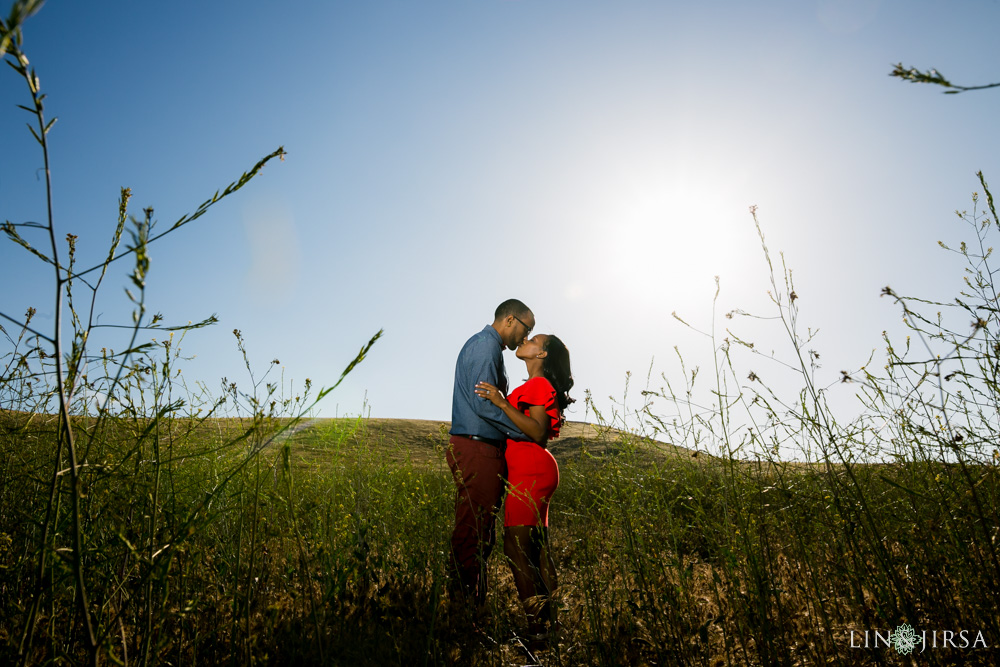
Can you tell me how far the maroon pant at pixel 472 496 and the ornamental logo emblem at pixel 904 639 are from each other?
80.4 inches

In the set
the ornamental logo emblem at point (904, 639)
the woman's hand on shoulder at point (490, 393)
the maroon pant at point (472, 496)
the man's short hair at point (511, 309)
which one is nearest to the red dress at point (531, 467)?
the maroon pant at point (472, 496)

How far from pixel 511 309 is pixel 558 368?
634mm

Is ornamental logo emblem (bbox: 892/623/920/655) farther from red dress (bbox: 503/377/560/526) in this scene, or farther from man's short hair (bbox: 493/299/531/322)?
man's short hair (bbox: 493/299/531/322)

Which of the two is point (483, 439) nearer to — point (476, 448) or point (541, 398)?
point (476, 448)

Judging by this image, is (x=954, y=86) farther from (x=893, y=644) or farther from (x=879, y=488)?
(x=879, y=488)

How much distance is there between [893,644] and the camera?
2.13 m

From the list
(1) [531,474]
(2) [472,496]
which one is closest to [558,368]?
(1) [531,474]

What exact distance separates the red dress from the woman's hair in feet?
1.28

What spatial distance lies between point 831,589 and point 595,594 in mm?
1824

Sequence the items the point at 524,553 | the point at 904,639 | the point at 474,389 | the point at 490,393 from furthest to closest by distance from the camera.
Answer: the point at 474,389
the point at 490,393
the point at 524,553
the point at 904,639

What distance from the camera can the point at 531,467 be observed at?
11.0 ft

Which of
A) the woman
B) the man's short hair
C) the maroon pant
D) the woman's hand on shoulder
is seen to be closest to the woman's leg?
the woman

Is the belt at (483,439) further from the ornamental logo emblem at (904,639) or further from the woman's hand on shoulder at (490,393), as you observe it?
the ornamental logo emblem at (904,639)

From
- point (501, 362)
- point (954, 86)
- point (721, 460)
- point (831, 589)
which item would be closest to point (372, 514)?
point (501, 362)
